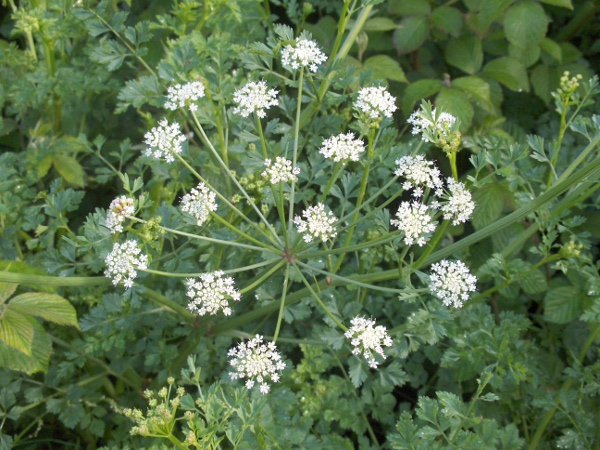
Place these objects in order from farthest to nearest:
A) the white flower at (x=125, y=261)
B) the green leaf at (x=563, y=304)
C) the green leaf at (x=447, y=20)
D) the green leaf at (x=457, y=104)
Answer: the green leaf at (x=447, y=20) < the green leaf at (x=457, y=104) < the green leaf at (x=563, y=304) < the white flower at (x=125, y=261)

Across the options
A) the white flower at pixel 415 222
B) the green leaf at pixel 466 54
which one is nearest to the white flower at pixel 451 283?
the white flower at pixel 415 222

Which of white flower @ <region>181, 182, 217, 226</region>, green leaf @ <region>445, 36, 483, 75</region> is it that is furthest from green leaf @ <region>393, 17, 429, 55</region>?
white flower @ <region>181, 182, 217, 226</region>

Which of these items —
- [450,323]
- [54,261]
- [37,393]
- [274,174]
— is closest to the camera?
[274,174]

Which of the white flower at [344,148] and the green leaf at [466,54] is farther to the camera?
the green leaf at [466,54]

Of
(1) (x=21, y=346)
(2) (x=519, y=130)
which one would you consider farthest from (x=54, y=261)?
(2) (x=519, y=130)

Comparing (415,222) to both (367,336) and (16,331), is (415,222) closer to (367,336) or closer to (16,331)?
(367,336)

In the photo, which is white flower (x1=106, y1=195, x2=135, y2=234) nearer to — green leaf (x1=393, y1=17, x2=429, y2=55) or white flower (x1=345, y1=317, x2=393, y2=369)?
white flower (x1=345, y1=317, x2=393, y2=369)

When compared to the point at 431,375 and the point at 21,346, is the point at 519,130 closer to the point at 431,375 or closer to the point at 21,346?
the point at 431,375

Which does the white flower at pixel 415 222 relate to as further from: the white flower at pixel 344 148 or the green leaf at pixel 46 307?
the green leaf at pixel 46 307
